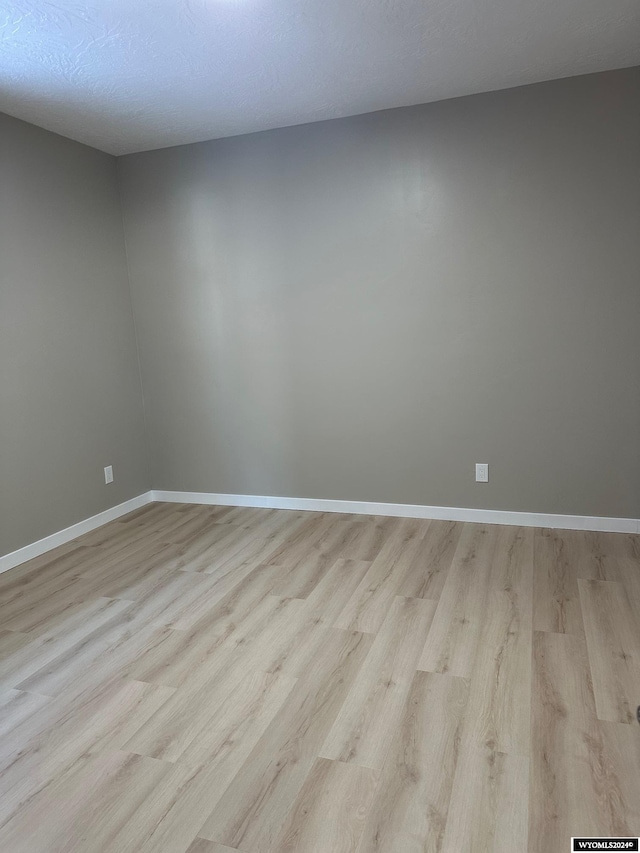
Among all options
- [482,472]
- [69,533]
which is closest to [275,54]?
[482,472]

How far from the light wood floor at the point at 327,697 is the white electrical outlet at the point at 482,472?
1.18ft

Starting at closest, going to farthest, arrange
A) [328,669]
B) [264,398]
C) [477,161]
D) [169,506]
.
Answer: [328,669] < [477,161] < [264,398] < [169,506]

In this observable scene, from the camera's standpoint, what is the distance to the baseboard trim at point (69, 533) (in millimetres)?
3256

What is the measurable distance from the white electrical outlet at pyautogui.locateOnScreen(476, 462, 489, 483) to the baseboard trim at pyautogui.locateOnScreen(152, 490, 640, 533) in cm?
19

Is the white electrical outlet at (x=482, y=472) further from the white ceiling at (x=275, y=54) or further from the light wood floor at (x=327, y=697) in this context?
the white ceiling at (x=275, y=54)

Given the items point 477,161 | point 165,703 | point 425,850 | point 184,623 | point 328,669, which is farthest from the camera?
point 477,161

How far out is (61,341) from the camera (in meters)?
3.57

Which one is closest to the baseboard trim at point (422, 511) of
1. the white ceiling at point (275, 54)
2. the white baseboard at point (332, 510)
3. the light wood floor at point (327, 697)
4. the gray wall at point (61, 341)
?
the white baseboard at point (332, 510)

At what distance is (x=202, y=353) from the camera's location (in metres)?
4.06

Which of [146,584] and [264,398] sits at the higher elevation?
[264,398]

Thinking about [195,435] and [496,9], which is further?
[195,435]

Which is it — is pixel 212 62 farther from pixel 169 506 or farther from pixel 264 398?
pixel 169 506

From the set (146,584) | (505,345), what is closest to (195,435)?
(146,584)

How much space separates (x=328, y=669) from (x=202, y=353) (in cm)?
251
